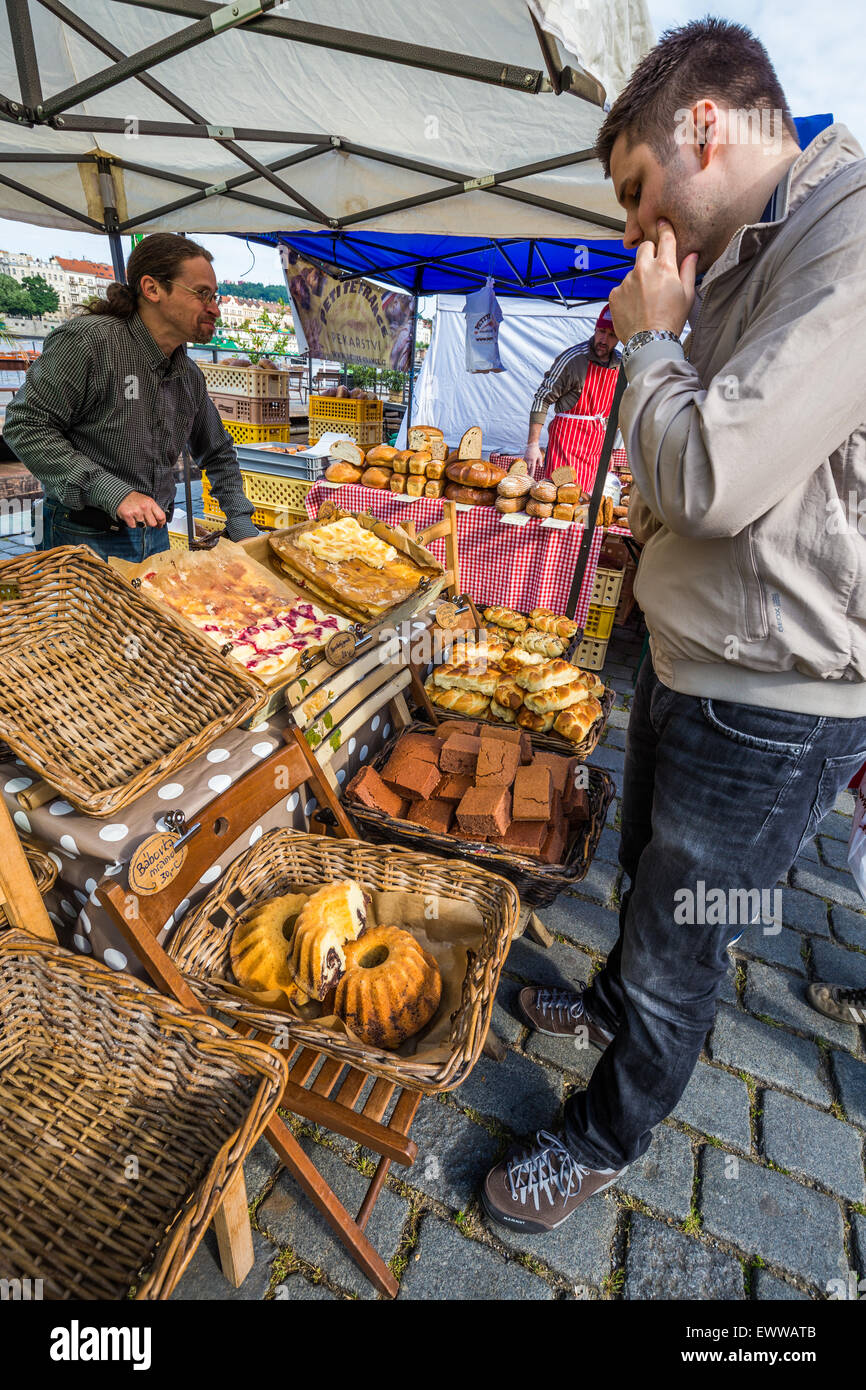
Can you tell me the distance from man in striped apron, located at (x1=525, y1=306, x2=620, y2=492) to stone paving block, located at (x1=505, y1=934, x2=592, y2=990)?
4.69 meters

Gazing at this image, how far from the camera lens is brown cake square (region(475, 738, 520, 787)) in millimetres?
2316

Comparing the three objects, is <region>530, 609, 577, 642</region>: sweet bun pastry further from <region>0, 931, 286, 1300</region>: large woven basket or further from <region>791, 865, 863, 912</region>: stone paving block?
<region>0, 931, 286, 1300</region>: large woven basket

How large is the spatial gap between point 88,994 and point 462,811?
1.20 meters

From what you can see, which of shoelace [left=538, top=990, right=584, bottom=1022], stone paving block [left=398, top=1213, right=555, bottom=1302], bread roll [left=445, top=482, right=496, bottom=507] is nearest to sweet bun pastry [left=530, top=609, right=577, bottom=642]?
bread roll [left=445, top=482, right=496, bottom=507]

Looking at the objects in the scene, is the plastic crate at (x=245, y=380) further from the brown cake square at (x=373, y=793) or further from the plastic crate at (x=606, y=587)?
the brown cake square at (x=373, y=793)

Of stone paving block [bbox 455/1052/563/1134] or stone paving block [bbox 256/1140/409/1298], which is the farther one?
stone paving block [bbox 455/1052/563/1134]

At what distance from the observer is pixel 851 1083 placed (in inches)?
85.4

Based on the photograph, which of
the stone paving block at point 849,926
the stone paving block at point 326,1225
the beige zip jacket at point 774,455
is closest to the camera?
the beige zip jacket at point 774,455

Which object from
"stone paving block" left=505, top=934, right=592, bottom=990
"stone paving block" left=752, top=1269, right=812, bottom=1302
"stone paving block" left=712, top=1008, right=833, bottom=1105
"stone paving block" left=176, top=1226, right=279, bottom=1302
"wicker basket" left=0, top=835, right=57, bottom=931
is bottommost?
"stone paving block" left=176, top=1226, right=279, bottom=1302

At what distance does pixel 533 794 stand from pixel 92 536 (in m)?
2.39

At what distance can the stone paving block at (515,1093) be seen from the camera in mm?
1969

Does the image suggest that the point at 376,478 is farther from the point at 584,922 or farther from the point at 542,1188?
the point at 542,1188

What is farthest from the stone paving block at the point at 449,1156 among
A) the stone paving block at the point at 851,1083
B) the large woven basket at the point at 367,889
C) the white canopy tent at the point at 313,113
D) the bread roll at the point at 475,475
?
the bread roll at the point at 475,475

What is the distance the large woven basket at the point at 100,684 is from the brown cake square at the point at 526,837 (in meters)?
0.99
